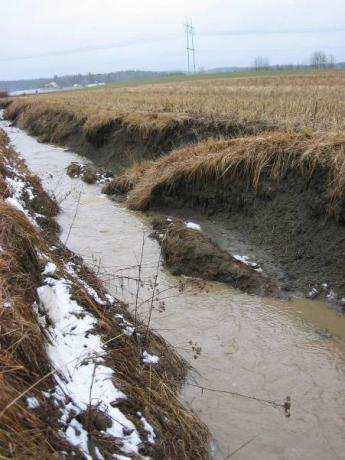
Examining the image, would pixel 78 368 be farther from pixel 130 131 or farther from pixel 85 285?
pixel 130 131

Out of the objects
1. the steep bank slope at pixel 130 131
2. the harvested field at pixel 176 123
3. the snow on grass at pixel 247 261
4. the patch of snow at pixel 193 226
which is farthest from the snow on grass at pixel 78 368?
the steep bank slope at pixel 130 131

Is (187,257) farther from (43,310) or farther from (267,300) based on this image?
(43,310)

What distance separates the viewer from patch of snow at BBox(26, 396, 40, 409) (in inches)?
125

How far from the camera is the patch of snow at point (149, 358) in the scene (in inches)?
170

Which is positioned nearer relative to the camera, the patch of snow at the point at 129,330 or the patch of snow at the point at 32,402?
the patch of snow at the point at 32,402

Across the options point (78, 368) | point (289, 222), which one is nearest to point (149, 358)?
point (78, 368)

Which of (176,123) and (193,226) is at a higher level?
(176,123)

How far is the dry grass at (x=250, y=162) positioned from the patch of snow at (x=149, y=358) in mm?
3673

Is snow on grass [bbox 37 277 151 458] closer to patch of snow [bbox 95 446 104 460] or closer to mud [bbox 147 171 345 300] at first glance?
patch of snow [bbox 95 446 104 460]

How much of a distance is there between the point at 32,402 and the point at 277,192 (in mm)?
5579

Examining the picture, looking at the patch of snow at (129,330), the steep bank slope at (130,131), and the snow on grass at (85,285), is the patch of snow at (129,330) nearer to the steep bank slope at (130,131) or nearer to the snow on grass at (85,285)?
the snow on grass at (85,285)

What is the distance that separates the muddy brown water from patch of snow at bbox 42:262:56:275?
112cm

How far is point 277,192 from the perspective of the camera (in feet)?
25.8

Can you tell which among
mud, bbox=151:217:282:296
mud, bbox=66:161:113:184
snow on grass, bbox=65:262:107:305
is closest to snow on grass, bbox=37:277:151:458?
snow on grass, bbox=65:262:107:305
